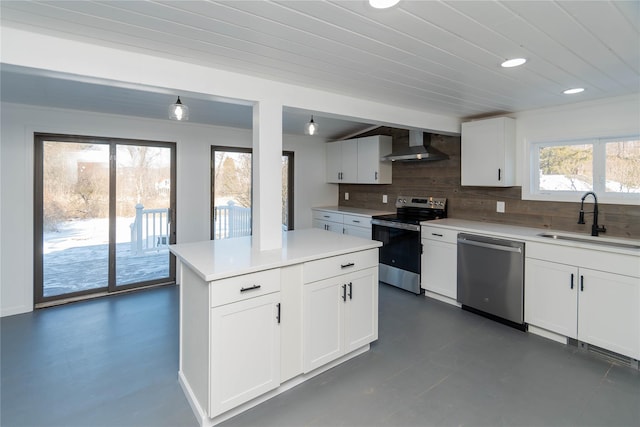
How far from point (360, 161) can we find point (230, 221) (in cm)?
223

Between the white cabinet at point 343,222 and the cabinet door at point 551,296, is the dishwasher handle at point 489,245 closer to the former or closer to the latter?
the cabinet door at point 551,296

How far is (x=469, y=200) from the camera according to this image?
13.4ft

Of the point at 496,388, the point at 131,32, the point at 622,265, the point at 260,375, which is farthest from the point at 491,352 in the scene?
the point at 131,32

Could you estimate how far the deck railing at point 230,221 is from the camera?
15.5 feet

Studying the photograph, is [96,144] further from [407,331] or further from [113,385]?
[407,331]

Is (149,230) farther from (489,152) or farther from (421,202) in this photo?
(489,152)

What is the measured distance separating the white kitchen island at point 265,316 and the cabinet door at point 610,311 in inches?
68.4

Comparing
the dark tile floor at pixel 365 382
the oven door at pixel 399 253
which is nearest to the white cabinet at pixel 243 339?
the dark tile floor at pixel 365 382

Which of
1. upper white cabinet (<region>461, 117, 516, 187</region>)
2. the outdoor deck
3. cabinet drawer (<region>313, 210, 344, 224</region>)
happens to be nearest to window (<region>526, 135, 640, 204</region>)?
upper white cabinet (<region>461, 117, 516, 187</region>)

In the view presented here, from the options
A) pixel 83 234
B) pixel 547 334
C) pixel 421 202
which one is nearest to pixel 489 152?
pixel 421 202

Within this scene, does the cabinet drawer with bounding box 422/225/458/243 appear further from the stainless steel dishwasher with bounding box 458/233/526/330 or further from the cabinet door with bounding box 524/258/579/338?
the cabinet door with bounding box 524/258/579/338

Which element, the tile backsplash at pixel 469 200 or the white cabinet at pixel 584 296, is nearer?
the white cabinet at pixel 584 296

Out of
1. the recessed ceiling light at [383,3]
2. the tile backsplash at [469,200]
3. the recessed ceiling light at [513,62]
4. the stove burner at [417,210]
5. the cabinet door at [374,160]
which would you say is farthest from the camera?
the cabinet door at [374,160]

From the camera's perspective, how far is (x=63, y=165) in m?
3.66
